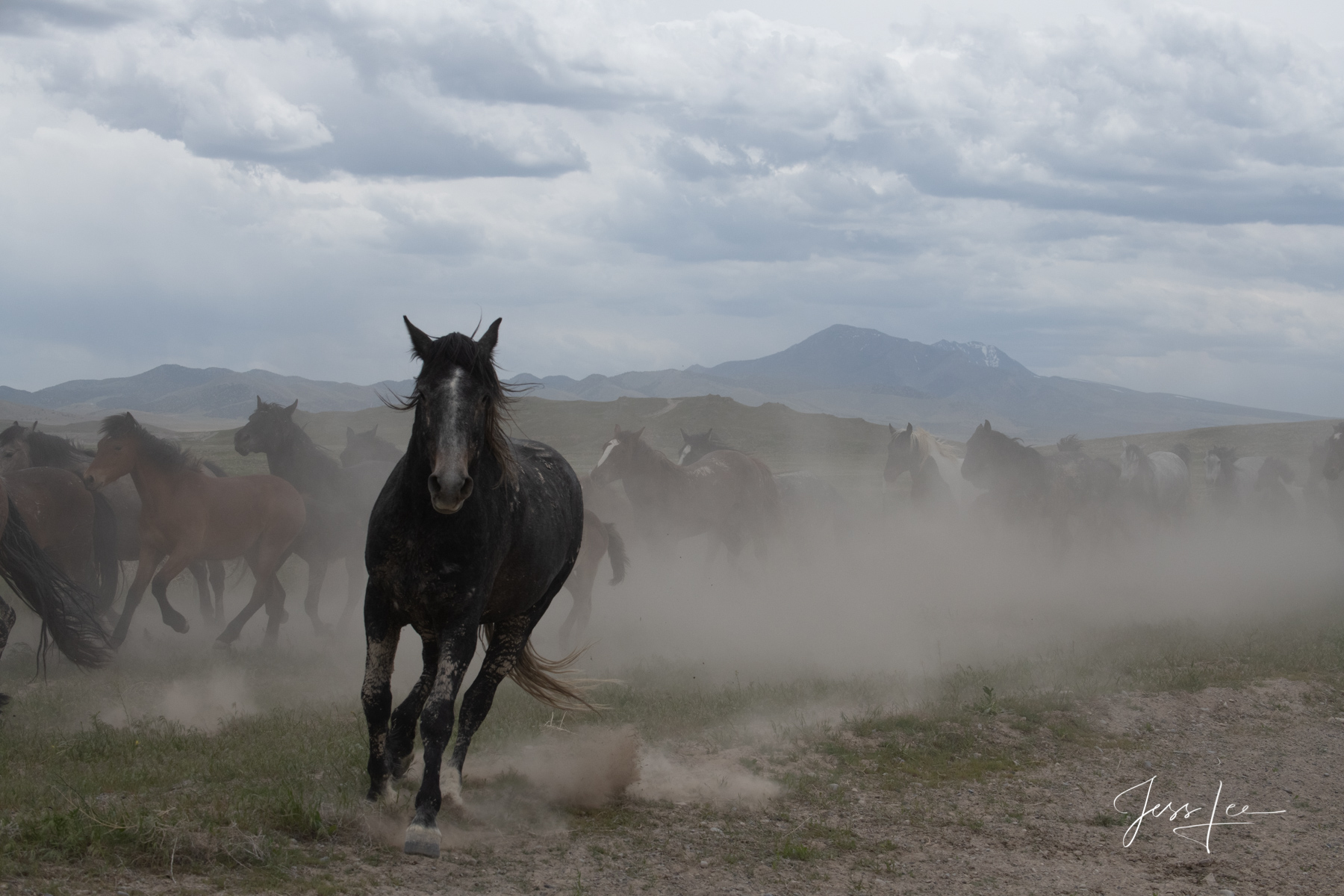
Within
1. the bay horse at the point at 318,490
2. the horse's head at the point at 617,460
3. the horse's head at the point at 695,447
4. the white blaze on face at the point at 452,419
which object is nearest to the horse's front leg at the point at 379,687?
the white blaze on face at the point at 452,419

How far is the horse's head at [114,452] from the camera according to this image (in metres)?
10.7

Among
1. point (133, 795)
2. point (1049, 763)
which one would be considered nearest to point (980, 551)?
point (1049, 763)

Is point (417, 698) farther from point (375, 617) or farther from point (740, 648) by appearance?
point (740, 648)

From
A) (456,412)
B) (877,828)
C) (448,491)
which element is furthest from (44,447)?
(877,828)

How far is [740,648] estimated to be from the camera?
1220 cm

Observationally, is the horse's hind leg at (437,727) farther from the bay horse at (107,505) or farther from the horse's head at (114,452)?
the bay horse at (107,505)

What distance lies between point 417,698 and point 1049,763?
15.0 feet

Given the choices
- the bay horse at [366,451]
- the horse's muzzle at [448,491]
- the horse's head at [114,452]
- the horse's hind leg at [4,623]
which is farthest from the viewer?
the bay horse at [366,451]

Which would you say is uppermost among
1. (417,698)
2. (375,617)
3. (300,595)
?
(375,617)

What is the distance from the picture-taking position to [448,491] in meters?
4.52

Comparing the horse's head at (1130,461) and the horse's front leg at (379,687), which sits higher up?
the horse's head at (1130,461)

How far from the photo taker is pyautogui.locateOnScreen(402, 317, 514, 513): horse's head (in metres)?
4.58

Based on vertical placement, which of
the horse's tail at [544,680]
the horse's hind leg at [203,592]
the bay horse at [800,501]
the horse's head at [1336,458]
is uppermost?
the horse's head at [1336,458]

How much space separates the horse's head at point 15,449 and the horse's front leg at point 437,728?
9.06 meters
